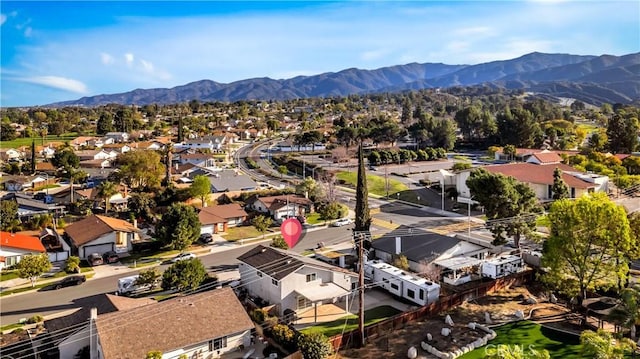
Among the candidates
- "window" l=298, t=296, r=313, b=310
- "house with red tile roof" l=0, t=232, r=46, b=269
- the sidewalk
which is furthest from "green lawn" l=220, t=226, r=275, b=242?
"window" l=298, t=296, r=313, b=310

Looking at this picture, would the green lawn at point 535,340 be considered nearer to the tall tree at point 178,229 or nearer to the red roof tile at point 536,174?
the tall tree at point 178,229

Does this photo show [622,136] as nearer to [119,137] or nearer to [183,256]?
[183,256]

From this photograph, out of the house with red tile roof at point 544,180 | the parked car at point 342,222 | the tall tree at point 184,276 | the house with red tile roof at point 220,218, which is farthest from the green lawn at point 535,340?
the house with red tile roof at point 544,180

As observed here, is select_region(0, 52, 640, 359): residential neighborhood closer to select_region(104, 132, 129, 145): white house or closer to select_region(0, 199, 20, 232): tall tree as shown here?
select_region(0, 199, 20, 232): tall tree

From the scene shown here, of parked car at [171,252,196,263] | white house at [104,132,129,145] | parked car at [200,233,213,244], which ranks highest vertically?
white house at [104,132,129,145]

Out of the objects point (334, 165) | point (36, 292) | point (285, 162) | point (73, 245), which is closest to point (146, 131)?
point (285, 162)

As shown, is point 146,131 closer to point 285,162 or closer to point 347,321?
point 285,162
